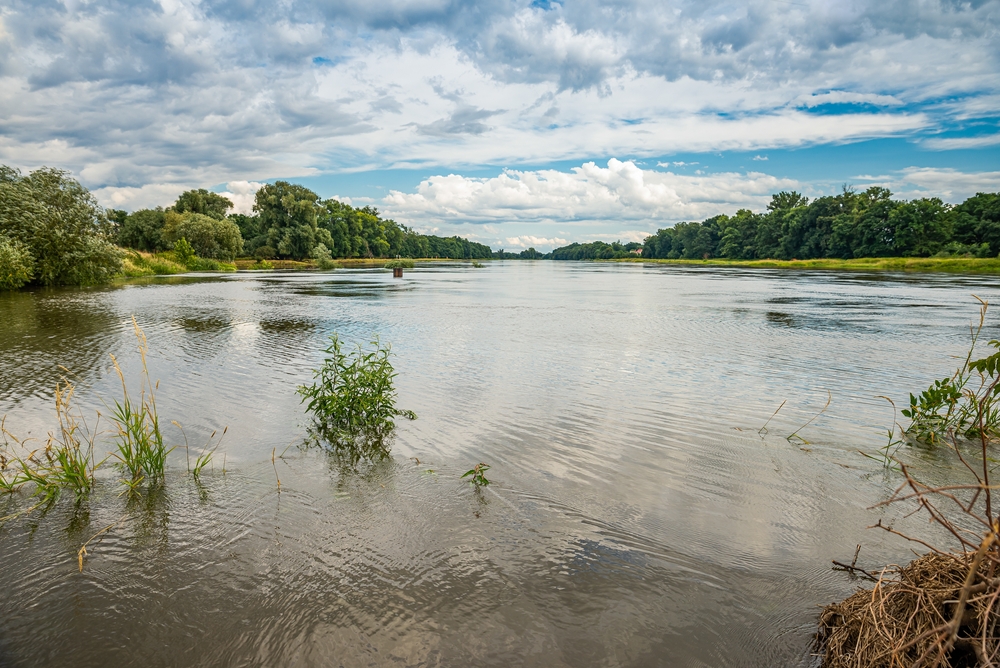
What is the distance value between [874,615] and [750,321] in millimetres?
22742

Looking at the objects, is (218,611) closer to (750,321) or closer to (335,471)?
(335,471)

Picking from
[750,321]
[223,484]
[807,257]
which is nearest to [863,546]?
[223,484]

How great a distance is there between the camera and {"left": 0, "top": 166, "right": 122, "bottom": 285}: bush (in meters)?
37.3

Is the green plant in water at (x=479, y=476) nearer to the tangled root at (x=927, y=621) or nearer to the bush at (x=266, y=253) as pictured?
the tangled root at (x=927, y=621)

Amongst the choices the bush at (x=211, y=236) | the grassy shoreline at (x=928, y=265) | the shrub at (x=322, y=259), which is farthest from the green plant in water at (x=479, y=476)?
the bush at (x=211, y=236)

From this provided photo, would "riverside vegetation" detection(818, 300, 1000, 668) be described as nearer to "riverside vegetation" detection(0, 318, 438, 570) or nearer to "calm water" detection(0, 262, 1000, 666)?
"calm water" detection(0, 262, 1000, 666)

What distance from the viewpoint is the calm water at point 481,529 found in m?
4.15

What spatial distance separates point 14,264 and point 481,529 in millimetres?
41177

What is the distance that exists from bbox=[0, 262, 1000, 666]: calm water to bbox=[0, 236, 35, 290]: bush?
26905mm

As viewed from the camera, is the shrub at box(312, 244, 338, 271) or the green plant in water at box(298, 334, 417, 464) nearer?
the green plant in water at box(298, 334, 417, 464)

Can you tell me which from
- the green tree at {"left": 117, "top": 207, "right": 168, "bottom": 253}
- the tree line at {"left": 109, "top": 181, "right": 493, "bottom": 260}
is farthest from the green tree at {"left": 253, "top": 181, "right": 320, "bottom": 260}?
the green tree at {"left": 117, "top": 207, "right": 168, "bottom": 253}

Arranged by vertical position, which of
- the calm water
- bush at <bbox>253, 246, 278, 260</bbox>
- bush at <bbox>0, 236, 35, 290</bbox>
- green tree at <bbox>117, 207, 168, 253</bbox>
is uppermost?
green tree at <bbox>117, 207, 168, 253</bbox>

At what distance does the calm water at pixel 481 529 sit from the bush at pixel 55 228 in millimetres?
32471

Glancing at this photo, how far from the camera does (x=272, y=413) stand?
32.1ft
